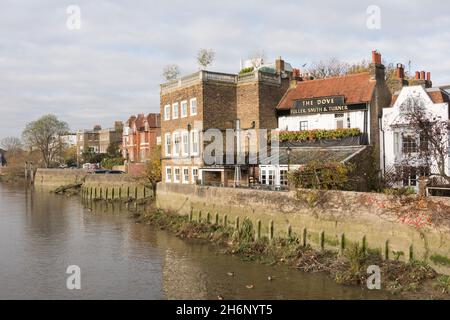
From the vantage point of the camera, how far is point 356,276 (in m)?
17.3

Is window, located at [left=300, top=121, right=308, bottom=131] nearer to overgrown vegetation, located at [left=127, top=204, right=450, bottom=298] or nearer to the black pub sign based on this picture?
the black pub sign

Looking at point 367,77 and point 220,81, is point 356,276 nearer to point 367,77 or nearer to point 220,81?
point 367,77

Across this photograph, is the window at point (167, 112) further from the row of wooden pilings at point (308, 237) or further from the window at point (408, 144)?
the window at point (408, 144)

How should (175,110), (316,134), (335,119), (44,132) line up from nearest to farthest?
(316,134)
(335,119)
(175,110)
(44,132)

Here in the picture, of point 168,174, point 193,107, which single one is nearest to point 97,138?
point 168,174

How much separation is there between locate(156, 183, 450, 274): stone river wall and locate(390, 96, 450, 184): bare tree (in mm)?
4342

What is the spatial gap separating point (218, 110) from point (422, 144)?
14641 mm

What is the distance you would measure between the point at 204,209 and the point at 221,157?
17.3 ft

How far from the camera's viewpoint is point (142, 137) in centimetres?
6662

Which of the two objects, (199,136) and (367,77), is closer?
(367,77)

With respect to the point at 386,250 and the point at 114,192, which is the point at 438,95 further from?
the point at 114,192

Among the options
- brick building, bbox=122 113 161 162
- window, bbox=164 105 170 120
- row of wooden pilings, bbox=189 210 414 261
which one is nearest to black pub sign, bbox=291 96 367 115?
row of wooden pilings, bbox=189 210 414 261

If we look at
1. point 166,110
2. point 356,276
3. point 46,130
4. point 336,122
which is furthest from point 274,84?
point 46,130

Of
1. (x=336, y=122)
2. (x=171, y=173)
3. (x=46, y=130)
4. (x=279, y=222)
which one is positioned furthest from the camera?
(x=46, y=130)
